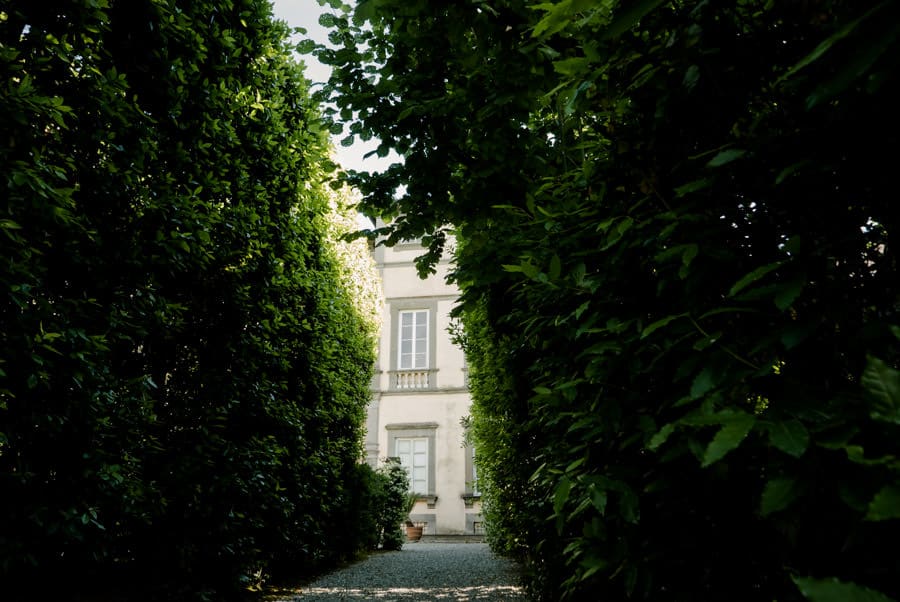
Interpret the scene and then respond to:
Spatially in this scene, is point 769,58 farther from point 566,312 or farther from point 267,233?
point 267,233

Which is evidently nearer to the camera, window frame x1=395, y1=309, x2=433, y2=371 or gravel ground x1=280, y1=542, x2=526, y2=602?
gravel ground x1=280, y1=542, x2=526, y2=602

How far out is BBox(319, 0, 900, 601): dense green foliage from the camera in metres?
0.90

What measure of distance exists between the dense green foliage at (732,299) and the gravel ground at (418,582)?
3.42 meters

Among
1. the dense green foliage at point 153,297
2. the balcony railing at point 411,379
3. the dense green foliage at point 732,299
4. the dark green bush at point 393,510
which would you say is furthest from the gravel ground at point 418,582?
the balcony railing at point 411,379

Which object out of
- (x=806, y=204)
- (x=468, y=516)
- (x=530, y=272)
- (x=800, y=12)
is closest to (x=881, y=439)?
(x=806, y=204)

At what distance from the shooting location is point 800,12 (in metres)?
1.09

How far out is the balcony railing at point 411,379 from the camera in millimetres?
17422

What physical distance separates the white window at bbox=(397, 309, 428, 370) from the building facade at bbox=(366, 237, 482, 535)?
0.10 ft

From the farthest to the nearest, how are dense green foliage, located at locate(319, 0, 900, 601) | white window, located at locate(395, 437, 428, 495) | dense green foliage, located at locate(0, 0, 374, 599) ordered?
white window, located at locate(395, 437, 428, 495), dense green foliage, located at locate(0, 0, 374, 599), dense green foliage, located at locate(319, 0, 900, 601)

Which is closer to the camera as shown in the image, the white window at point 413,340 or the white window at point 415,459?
the white window at point 415,459

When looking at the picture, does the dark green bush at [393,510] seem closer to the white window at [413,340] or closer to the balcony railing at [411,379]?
the balcony railing at [411,379]

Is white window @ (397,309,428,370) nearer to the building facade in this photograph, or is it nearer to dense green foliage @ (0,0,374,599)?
the building facade

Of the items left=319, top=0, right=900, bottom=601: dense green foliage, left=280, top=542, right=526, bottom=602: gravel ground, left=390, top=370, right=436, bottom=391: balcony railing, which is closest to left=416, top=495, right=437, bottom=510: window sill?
left=390, top=370, right=436, bottom=391: balcony railing

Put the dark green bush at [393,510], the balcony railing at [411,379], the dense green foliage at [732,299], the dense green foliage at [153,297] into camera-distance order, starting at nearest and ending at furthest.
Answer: the dense green foliage at [732,299] → the dense green foliage at [153,297] → the dark green bush at [393,510] → the balcony railing at [411,379]
